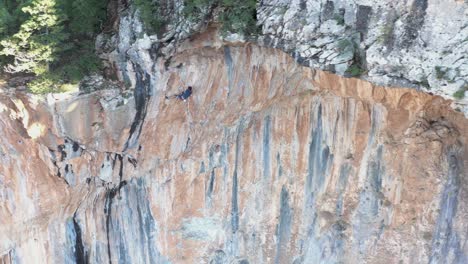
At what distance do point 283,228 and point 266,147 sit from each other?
3197mm

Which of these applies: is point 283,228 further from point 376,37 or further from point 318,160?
point 376,37

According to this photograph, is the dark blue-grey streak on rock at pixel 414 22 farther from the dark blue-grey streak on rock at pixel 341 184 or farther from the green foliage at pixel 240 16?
the dark blue-grey streak on rock at pixel 341 184

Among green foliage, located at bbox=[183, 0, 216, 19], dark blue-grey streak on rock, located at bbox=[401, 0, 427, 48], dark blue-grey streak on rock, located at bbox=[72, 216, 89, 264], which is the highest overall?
green foliage, located at bbox=[183, 0, 216, 19]

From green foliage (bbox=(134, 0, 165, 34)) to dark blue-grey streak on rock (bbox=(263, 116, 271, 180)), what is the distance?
4278 mm

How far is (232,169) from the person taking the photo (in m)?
14.7

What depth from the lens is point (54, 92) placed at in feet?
38.3

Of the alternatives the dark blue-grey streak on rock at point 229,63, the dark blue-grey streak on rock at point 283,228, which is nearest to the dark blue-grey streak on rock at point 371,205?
the dark blue-grey streak on rock at point 283,228

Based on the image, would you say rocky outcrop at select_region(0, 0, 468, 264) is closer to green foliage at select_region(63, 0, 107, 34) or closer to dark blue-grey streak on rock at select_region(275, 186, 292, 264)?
dark blue-grey streak on rock at select_region(275, 186, 292, 264)

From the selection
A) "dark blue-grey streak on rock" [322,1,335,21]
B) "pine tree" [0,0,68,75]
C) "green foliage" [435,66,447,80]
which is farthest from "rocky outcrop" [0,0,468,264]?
"pine tree" [0,0,68,75]

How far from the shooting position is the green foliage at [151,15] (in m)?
11.4

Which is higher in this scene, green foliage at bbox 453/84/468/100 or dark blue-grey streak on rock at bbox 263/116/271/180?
green foliage at bbox 453/84/468/100

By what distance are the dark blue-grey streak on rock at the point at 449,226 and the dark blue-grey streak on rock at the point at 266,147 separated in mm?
5174

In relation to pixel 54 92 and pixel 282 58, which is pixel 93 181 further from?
pixel 282 58

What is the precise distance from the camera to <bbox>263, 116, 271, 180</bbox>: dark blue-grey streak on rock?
13.7m
